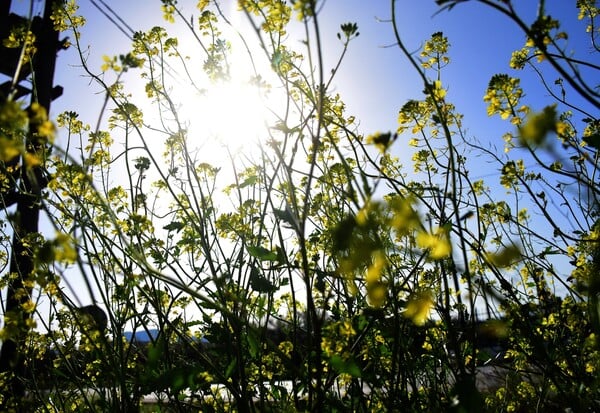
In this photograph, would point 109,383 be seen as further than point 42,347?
No

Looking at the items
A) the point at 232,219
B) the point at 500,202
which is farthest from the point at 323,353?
the point at 500,202

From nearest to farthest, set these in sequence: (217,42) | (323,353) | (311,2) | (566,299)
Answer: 1. (311,2)
2. (323,353)
3. (217,42)
4. (566,299)

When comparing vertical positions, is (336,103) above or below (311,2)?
above

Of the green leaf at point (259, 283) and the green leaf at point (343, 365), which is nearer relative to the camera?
the green leaf at point (343, 365)

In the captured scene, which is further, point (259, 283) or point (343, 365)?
point (259, 283)

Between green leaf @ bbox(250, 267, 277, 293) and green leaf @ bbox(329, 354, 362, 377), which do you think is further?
green leaf @ bbox(250, 267, 277, 293)

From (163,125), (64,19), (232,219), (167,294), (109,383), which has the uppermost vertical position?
(64,19)

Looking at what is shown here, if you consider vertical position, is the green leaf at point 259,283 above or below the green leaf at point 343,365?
above

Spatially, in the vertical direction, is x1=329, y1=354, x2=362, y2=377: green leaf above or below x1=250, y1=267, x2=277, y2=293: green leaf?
below

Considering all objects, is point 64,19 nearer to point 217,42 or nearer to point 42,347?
point 217,42

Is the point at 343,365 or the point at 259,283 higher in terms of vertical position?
the point at 259,283

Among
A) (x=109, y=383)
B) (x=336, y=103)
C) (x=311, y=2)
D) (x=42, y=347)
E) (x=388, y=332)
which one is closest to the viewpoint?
(x=311, y=2)

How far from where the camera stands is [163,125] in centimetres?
265

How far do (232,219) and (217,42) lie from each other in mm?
1066
